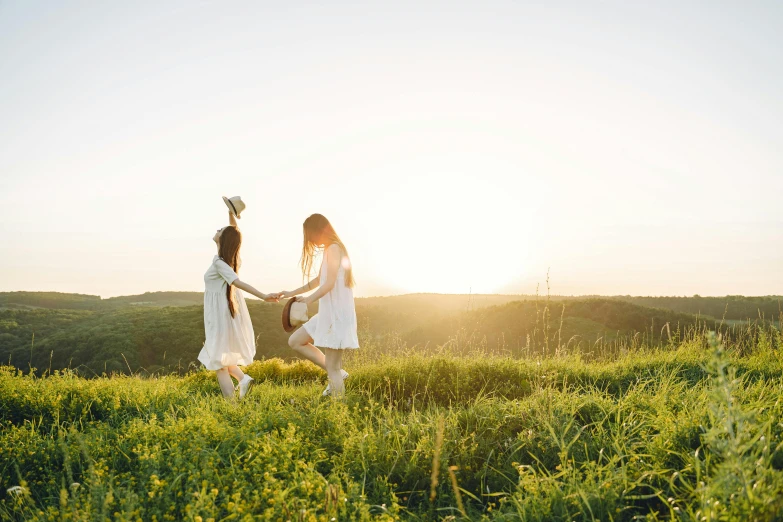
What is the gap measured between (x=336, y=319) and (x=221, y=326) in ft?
5.68

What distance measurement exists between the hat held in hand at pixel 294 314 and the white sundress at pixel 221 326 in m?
0.54

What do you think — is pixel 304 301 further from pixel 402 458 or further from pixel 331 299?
pixel 402 458

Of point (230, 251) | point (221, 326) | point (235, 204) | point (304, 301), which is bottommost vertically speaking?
point (221, 326)

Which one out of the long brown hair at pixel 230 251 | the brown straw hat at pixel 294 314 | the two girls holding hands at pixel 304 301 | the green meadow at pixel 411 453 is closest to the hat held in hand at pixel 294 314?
the brown straw hat at pixel 294 314

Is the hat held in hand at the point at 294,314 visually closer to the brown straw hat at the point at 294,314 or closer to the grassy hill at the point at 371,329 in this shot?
the brown straw hat at the point at 294,314

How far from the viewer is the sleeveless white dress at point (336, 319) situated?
6.29m

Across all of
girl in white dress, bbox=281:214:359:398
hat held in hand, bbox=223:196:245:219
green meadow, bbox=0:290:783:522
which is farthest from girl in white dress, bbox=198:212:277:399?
girl in white dress, bbox=281:214:359:398

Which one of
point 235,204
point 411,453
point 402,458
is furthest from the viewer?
point 235,204

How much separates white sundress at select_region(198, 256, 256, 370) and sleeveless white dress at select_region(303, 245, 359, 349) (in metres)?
1.17

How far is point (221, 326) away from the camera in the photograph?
6941 mm

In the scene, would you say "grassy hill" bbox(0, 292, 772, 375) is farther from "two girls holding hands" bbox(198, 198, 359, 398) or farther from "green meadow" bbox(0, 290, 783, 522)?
"green meadow" bbox(0, 290, 783, 522)

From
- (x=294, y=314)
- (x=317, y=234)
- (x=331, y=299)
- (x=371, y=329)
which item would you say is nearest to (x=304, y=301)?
(x=294, y=314)

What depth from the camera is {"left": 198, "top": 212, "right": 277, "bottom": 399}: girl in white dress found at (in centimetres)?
685

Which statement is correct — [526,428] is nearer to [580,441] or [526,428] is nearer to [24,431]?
[580,441]
